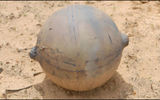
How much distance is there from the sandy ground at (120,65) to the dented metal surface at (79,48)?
24.6 inches

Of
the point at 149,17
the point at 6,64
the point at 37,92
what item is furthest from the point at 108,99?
the point at 149,17

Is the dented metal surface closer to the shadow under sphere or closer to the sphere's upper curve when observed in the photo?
the sphere's upper curve

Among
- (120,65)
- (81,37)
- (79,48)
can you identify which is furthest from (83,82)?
(120,65)

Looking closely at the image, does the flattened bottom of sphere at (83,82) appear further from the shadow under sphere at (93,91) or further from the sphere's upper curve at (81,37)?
the shadow under sphere at (93,91)

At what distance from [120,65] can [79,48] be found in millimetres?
1640

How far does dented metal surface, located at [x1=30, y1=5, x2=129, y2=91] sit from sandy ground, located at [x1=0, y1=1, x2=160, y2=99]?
625 mm

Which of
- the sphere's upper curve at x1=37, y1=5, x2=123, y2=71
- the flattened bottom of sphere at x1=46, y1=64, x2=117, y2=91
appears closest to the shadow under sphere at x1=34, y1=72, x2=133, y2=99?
the flattened bottom of sphere at x1=46, y1=64, x2=117, y2=91

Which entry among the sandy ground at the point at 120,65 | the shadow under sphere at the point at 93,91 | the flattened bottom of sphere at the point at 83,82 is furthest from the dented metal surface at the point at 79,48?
the sandy ground at the point at 120,65

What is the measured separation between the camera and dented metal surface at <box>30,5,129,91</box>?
3.11 metres

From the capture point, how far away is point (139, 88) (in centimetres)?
393

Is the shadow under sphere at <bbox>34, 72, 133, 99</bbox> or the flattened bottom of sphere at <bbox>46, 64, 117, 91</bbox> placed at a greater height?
the flattened bottom of sphere at <bbox>46, 64, 117, 91</bbox>

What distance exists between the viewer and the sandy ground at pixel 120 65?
152 inches

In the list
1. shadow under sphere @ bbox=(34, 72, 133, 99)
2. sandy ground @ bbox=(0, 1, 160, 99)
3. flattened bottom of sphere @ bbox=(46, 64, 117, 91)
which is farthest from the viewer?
sandy ground @ bbox=(0, 1, 160, 99)

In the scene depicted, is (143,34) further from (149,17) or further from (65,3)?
(65,3)
